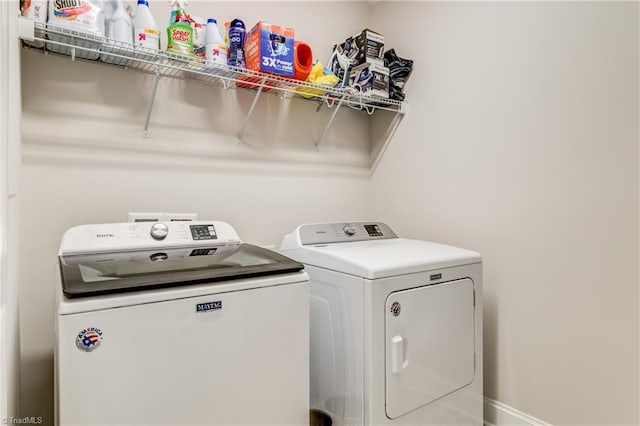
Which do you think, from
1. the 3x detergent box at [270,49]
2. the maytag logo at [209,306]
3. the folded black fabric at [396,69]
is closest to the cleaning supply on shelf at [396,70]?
the folded black fabric at [396,69]

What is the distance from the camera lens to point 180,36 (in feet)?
5.39

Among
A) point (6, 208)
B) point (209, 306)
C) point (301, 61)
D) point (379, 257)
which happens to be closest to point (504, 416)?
point (379, 257)

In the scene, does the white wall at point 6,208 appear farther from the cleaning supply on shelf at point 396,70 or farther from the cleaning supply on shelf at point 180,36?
the cleaning supply on shelf at point 396,70

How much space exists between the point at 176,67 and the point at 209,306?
1.14m

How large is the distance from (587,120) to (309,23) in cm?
160

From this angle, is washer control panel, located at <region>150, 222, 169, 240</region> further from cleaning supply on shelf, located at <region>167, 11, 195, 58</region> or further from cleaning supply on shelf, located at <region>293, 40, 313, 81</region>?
cleaning supply on shelf, located at <region>293, 40, 313, 81</region>

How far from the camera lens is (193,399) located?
1.15m

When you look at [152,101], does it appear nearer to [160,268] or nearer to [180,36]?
[180,36]

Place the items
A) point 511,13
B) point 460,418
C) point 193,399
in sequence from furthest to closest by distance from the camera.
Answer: point 511,13, point 460,418, point 193,399

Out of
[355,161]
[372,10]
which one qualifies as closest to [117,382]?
[355,161]

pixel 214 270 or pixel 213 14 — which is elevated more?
pixel 213 14

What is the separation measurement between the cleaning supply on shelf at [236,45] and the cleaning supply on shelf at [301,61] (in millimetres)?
254

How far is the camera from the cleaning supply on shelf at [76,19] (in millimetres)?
1410

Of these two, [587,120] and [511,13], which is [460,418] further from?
[511,13]
